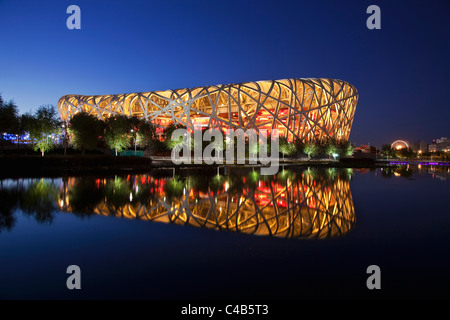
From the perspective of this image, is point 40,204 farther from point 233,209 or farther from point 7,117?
point 7,117

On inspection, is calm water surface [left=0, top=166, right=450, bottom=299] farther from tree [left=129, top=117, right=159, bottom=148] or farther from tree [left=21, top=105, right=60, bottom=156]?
tree [left=129, top=117, right=159, bottom=148]

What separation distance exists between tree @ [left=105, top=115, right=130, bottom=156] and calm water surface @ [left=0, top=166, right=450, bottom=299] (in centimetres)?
2800

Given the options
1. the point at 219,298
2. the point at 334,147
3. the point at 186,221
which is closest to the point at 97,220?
the point at 186,221

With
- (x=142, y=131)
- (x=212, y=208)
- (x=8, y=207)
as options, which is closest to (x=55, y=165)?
(x=8, y=207)

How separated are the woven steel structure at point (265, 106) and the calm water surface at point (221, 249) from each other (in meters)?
48.5

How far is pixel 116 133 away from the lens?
1486 inches

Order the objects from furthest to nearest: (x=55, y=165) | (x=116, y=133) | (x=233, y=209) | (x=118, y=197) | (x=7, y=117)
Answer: (x=116, y=133) → (x=7, y=117) → (x=55, y=165) → (x=118, y=197) → (x=233, y=209)

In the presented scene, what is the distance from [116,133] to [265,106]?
32.2 meters

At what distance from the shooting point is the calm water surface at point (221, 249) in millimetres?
4270

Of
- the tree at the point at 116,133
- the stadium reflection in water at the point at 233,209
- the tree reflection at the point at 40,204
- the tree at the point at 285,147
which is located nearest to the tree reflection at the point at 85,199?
the stadium reflection in water at the point at 233,209

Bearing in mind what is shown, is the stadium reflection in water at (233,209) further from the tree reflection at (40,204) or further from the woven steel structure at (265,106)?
the woven steel structure at (265,106)
